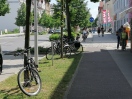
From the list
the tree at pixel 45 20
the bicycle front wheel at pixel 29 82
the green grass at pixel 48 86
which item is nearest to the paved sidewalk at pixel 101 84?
the green grass at pixel 48 86

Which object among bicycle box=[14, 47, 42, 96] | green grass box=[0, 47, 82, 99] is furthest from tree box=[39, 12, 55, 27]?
bicycle box=[14, 47, 42, 96]

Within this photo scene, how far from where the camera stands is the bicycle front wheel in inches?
287

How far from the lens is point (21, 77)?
730 cm

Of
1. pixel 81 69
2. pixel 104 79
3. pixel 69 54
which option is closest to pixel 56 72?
pixel 81 69

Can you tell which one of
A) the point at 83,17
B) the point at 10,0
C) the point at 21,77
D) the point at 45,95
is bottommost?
the point at 45,95

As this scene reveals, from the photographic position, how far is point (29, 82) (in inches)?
298

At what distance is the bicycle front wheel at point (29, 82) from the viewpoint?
7291 millimetres

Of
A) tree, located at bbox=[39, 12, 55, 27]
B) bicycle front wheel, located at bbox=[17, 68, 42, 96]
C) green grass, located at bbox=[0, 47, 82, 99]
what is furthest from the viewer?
tree, located at bbox=[39, 12, 55, 27]

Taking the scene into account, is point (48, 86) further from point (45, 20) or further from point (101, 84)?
point (45, 20)

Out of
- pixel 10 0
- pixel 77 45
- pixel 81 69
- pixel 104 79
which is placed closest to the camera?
pixel 104 79

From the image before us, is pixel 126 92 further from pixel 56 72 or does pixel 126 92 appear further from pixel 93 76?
pixel 56 72

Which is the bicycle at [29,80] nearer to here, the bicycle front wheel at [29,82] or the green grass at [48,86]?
the bicycle front wheel at [29,82]

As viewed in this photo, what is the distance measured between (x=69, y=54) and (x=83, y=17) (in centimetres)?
3075

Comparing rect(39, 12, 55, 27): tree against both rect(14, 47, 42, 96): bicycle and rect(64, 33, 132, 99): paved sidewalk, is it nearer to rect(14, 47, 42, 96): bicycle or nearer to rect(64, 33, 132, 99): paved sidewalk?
rect(64, 33, 132, 99): paved sidewalk
